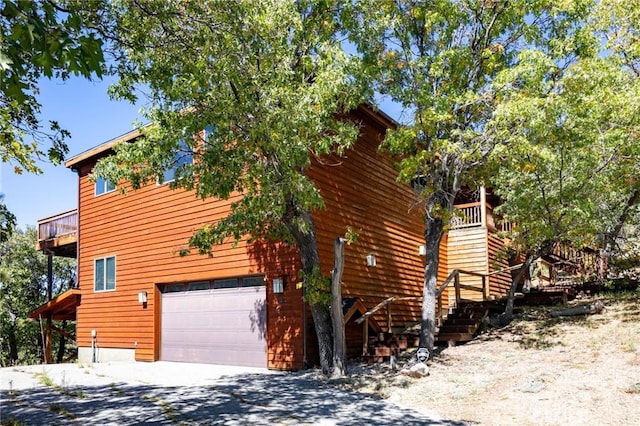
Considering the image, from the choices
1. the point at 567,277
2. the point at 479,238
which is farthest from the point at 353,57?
the point at 567,277

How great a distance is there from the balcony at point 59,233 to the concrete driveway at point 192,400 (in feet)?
23.8

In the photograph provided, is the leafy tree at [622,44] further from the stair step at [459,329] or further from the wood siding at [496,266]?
the stair step at [459,329]

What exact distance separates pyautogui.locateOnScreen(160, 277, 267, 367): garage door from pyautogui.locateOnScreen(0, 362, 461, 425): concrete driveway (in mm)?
691

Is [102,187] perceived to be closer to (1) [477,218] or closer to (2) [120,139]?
(2) [120,139]

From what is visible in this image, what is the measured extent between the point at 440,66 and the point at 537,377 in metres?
5.60

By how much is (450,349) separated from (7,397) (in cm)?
793


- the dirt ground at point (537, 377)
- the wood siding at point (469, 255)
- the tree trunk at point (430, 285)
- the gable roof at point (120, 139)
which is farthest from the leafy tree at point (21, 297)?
the dirt ground at point (537, 377)

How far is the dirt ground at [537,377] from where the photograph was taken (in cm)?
673

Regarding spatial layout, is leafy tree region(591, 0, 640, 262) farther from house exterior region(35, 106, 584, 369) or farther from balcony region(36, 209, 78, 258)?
balcony region(36, 209, 78, 258)

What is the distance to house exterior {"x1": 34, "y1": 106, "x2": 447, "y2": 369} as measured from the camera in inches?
457

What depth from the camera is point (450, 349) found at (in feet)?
36.5

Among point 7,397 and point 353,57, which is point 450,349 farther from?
point 7,397

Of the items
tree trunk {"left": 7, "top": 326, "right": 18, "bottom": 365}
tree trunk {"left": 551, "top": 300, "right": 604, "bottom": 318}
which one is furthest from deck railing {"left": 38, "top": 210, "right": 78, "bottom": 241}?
tree trunk {"left": 551, "top": 300, "right": 604, "bottom": 318}

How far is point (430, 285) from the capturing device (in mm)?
10875
